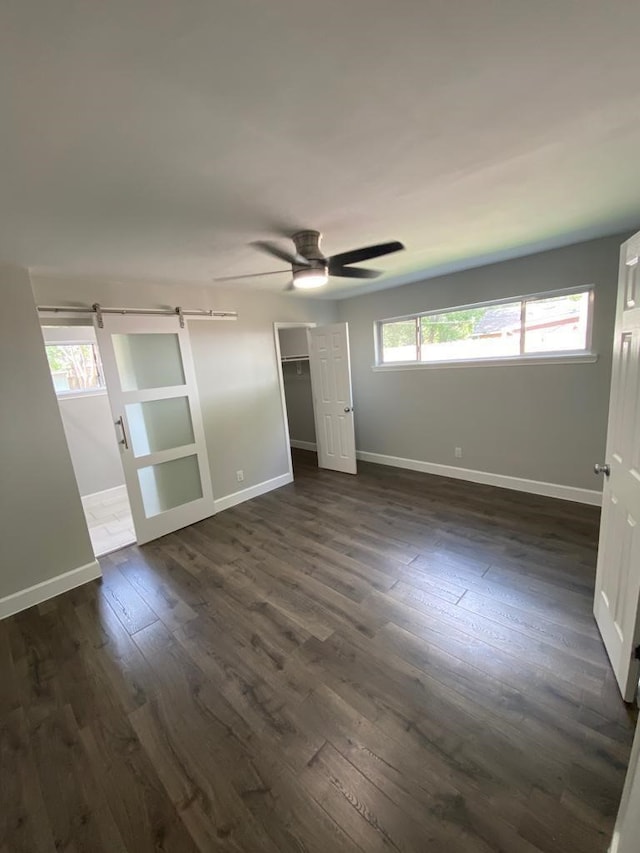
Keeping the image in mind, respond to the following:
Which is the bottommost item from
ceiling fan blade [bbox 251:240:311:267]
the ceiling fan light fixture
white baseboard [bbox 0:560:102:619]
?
white baseboard [bbox 0:560:102:619]

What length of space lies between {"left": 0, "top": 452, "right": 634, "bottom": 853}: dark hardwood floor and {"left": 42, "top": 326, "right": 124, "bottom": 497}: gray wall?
2.16 metres

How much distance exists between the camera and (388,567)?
2680mm

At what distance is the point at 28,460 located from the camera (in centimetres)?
258

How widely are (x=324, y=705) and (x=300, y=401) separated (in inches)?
191

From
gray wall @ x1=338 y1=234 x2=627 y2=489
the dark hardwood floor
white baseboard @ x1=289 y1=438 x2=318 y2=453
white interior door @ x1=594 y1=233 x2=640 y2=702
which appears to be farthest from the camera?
white baseboard @ x1=289 y1=438 x2=318 y2=453

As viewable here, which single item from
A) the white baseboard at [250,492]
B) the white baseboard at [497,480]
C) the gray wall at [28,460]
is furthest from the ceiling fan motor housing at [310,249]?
the white baseboard at [497,480]

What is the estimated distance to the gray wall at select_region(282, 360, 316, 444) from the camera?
603cm

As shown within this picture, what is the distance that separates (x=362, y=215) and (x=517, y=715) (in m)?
2.67

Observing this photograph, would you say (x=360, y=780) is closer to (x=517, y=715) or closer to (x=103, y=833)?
(x=517, y=715)

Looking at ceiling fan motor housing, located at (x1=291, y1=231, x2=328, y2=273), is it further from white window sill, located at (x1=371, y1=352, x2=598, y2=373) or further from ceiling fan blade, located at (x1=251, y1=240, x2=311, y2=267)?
white window sill, located at (x1=371, y1=352, x2=598, y2=373)

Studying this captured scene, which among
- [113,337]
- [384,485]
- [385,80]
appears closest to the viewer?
[385,80]

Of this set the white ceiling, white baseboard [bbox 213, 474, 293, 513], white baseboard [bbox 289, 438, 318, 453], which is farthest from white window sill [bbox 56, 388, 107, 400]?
white baseboard [bbox 289, 438, 318, 453]

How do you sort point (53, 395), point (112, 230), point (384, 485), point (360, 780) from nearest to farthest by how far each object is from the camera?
point (360, 780) < point (112, 230) < point (53, 395) < point (384, 485)

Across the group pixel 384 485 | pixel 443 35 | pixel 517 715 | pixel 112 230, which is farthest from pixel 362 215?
pixel 384 485
